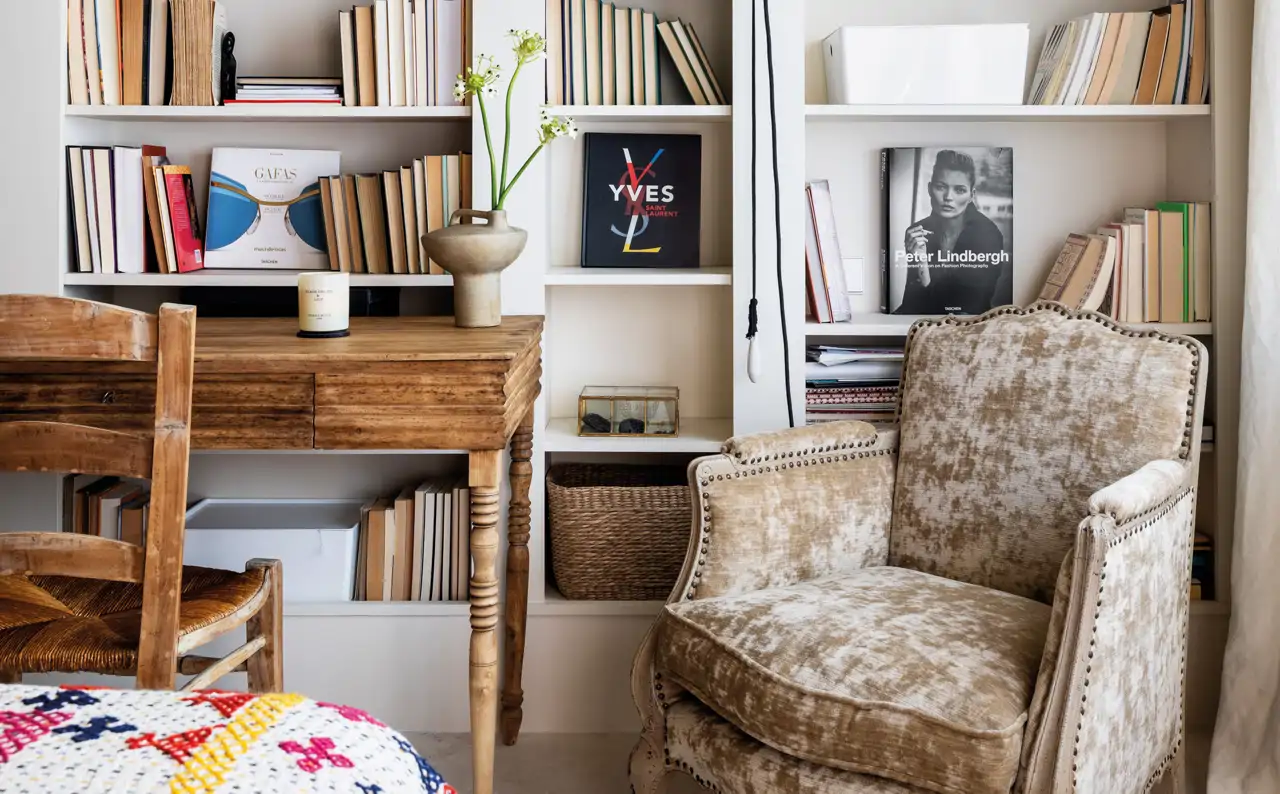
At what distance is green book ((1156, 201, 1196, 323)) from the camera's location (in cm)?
235

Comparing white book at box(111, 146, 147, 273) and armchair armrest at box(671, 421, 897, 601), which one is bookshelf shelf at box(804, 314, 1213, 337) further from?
white book at box(111, 146, 147, 273)

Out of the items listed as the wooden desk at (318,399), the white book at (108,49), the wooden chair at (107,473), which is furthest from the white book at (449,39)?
the wooden chair at (107,473)

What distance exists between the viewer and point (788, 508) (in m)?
1.93

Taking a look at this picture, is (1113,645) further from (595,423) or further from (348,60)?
(348,60)

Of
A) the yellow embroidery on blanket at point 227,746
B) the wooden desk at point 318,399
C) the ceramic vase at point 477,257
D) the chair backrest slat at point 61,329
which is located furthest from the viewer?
the ceramic vase at point 477,257

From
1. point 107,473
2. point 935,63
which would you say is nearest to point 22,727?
point 107,473

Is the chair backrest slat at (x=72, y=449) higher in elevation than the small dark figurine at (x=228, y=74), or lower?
lower

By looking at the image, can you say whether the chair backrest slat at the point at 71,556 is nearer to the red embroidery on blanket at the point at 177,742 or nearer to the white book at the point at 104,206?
the red embroidery on blanket at the point at 177,742

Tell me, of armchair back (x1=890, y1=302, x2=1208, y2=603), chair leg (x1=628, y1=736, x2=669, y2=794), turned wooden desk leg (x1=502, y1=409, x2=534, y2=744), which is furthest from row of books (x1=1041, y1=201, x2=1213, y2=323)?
chair leg (x1=628, y1=736, x2=669, y2=794)

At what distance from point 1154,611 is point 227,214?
77.7 inches

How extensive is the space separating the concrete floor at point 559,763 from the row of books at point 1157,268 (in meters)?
0.88

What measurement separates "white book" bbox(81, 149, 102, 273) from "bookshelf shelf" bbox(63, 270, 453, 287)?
37 millimetres

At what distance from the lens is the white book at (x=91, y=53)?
2.32m

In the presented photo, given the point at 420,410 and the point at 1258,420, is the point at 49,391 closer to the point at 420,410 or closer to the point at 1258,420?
the point at 420,410
